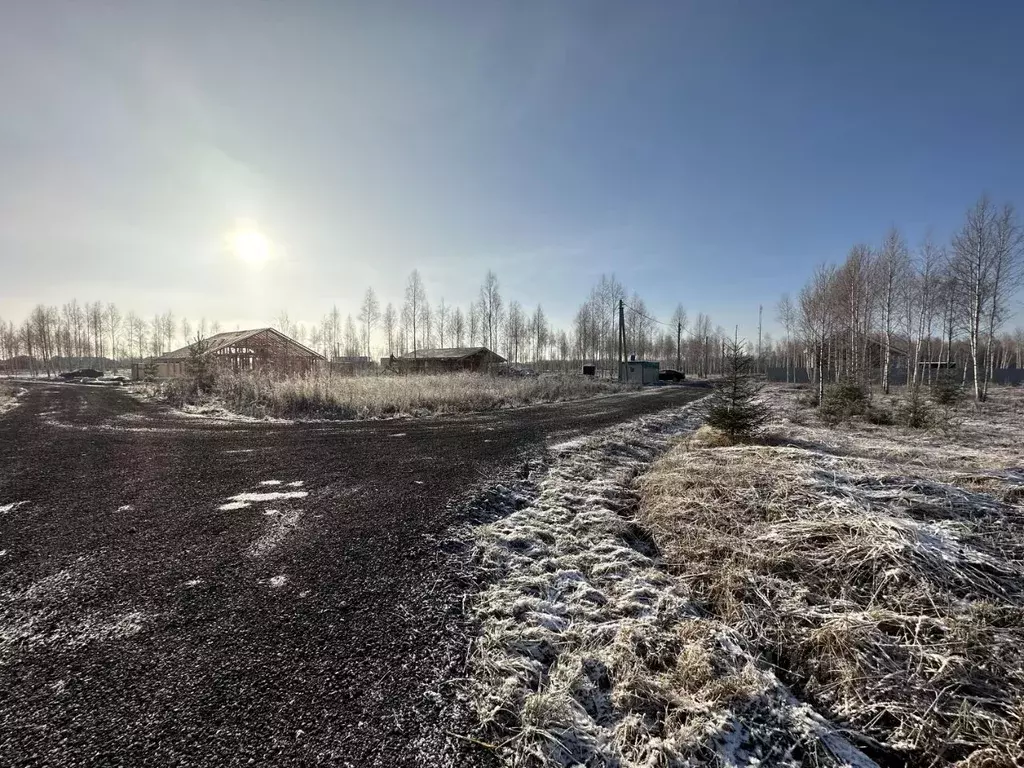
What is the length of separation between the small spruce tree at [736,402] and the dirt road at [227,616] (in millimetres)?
4798

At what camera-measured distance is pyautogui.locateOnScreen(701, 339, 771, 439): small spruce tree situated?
7.72 meters

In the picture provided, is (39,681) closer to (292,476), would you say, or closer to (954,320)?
(292,476)

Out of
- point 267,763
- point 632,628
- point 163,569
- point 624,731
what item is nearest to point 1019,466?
point 632,628

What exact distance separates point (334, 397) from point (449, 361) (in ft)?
82.6

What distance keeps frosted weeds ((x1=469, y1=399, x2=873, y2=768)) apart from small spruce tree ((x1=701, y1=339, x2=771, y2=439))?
5.22 metres

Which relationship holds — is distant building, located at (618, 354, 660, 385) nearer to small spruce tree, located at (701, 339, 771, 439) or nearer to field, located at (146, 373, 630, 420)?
field, located at (146, 373, 630, 420)

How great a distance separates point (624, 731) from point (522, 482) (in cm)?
365

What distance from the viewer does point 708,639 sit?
2426 mm

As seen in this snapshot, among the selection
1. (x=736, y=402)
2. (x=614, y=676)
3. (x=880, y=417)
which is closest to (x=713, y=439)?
(x=736, y=402)

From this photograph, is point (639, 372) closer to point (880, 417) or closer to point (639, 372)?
point (639, 372)

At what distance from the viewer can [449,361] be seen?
38.8 m

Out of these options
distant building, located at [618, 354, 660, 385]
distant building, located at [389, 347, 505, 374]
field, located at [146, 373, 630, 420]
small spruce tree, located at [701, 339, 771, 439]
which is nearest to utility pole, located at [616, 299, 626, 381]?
distant building, located at [618, 354, 660, 385]

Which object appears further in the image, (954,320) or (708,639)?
(954,320)

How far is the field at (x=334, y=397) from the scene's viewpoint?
13031 mm
